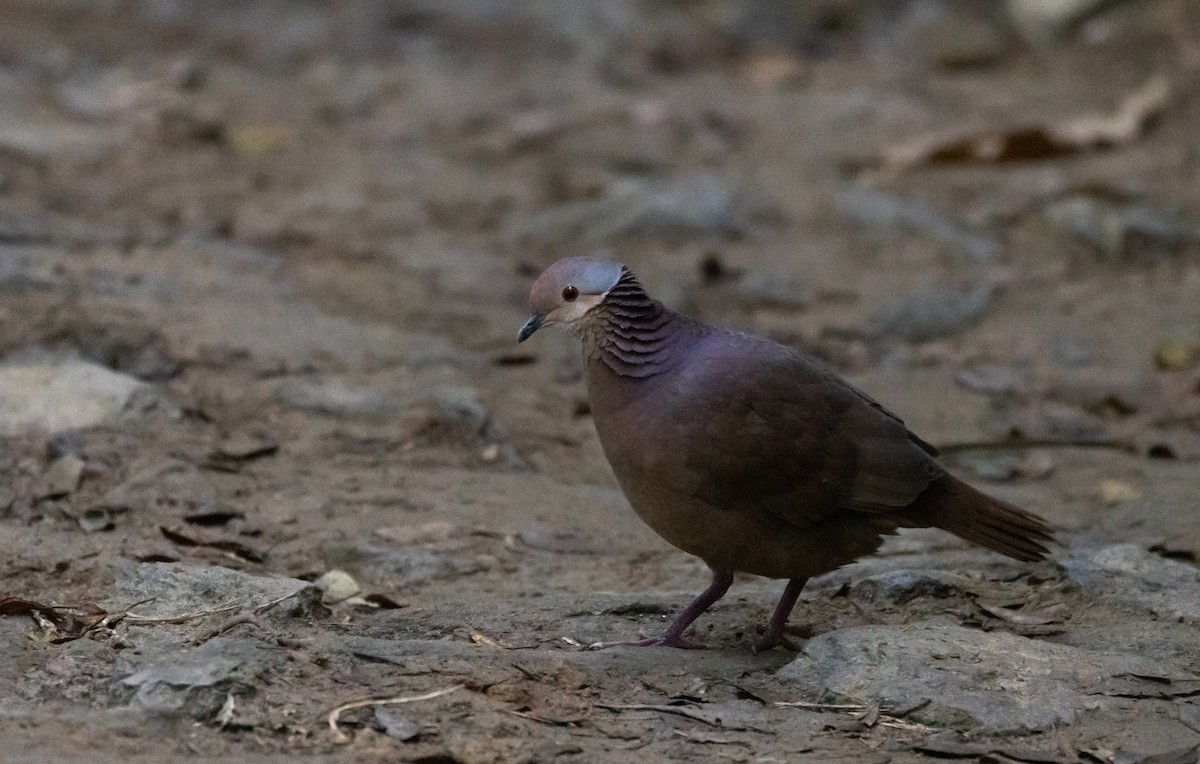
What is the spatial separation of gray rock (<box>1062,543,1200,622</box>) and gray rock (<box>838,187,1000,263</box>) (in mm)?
3037

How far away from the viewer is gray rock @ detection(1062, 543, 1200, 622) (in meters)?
3.62

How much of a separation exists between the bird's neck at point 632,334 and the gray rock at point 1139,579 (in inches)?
45.8

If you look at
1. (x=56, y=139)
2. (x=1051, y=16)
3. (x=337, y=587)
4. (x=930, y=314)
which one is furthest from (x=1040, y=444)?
(x=1051, y=16)

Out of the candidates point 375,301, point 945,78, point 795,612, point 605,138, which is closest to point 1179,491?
point 795,612

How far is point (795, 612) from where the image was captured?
3.81m

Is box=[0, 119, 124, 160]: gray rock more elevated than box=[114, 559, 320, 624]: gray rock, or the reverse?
box=[0, 119, 124, 160]: gray rock

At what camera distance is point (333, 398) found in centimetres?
489

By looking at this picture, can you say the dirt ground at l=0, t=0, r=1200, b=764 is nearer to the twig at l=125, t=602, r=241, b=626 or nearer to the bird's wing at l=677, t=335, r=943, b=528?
the twig at l=125, t=602, r=241, b=626

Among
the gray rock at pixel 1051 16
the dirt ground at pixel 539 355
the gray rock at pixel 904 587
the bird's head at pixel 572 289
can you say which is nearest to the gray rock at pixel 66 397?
the dirt ground at pixel 539 355

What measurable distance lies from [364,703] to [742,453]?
1.00m

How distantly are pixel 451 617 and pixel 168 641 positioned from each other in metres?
0.68

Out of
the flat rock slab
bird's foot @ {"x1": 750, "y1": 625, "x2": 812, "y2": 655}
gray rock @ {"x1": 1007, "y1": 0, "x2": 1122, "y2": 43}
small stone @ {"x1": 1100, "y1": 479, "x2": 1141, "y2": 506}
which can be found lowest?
bird's foot @ {"x1": 750, "y1": 625, "x2": 812, "y2": 655}

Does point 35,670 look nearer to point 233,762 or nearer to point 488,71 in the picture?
point 233,762

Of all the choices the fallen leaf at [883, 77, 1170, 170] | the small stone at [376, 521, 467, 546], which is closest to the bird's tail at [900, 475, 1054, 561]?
the small stone at [376, 521, 467, 546]
